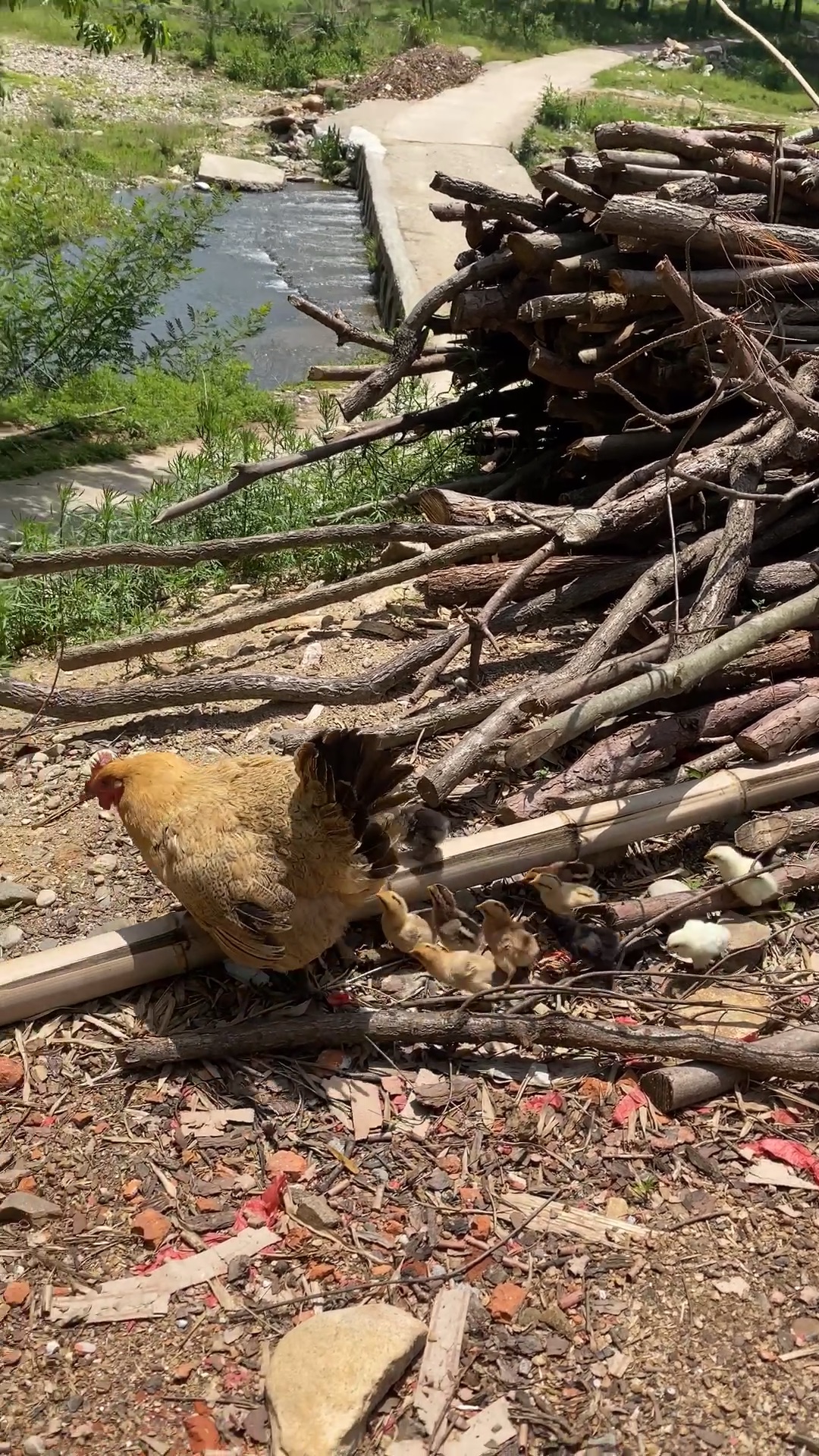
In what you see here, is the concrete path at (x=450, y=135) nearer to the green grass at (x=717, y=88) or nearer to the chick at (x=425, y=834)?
the green grass at (x=717, y=88)

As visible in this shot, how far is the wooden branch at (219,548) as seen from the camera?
545 centimetres

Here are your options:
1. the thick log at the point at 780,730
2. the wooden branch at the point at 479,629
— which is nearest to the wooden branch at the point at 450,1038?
the thick log at the point at 780,730

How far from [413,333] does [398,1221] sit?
17.5 ft

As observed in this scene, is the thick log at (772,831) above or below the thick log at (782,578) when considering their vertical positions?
below

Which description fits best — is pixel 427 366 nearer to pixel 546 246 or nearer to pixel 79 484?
pixel 546 246

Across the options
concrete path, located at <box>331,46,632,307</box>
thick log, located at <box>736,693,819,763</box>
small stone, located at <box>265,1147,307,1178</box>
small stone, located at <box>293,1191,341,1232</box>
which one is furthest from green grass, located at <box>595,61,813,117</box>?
small stone, located at <box>293,1191,341,1232</box>

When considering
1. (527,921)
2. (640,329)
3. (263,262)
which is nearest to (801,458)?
(640,329)

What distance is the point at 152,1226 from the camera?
2953 millimetres

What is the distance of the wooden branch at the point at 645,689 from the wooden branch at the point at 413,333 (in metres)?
3.15

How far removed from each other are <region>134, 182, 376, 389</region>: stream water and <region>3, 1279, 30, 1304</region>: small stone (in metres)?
10.4

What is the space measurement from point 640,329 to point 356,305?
32.7 feet

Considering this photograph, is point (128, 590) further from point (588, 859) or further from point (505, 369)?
point (588, 859)

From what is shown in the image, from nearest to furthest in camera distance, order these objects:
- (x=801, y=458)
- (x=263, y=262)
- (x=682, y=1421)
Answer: (x=682, y=1421), (x=801, y=458), (x=263, y=262)

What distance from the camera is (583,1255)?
2865mm
